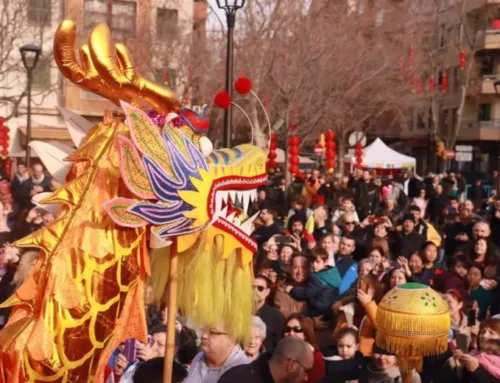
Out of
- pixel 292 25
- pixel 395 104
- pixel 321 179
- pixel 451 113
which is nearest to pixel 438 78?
pixel 451 113

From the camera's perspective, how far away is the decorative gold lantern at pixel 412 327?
3.83m

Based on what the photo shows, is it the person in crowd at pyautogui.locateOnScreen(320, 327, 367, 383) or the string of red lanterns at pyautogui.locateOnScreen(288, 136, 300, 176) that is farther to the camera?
the string of red lanterns at pyautogui.locateOnScreen(288, 136, 300, 176)

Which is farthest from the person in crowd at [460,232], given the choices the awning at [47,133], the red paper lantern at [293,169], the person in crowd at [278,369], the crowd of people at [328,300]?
the awning at [47,133]

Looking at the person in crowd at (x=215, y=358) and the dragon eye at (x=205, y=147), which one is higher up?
the dragon eye at (x=205, y=147)

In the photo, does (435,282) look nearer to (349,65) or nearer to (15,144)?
(349,65)

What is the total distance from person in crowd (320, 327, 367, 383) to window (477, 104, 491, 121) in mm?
35322

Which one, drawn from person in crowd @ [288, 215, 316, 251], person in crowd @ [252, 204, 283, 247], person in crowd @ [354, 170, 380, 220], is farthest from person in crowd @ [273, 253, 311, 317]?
person in crowd @ [354, 170, 380, 220]

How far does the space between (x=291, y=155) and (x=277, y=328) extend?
1174 centimetres

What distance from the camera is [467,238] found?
10.4 m

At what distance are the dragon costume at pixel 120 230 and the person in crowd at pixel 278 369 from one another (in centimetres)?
36

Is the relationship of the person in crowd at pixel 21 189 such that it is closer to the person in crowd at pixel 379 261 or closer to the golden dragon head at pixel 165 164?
the person in crowd at pixel 379 261

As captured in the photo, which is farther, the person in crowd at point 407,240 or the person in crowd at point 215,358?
the person in crowd at point 407,240

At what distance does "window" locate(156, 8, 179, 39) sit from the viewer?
968 inches

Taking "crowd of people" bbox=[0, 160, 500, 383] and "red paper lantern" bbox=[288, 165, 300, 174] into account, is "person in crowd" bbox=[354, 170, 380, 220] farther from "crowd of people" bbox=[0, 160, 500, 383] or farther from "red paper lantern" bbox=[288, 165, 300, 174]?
"red paper lantern" bbox=[288, 165, 300, 174]
